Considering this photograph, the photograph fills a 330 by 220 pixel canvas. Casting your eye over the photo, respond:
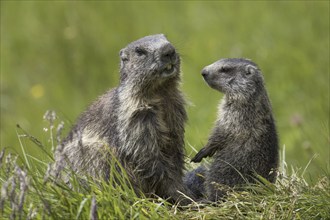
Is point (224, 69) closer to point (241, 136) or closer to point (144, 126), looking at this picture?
point (241, 136)

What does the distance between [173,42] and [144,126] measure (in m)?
5.21

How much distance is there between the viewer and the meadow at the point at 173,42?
12.3 metres

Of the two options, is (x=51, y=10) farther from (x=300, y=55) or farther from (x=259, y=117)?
→ (x=259, y=117)

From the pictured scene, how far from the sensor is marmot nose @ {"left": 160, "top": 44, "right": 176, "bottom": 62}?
7543 millimetres

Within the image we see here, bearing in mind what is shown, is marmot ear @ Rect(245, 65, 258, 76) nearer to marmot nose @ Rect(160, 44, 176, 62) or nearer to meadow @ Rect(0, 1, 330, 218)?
marmot nose @ Rect(160, 44, 176, 62)

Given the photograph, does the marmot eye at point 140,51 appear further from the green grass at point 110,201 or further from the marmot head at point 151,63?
the green grass at point 110,201

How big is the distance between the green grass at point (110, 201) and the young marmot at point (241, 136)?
0.53 meters

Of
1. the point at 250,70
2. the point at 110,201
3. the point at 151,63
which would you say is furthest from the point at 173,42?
the point at 110,201

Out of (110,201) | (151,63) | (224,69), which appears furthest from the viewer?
(224,69)

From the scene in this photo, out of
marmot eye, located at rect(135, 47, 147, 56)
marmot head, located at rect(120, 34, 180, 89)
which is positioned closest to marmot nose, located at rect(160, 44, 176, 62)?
marmot head, located at rect(120, 34, 180, 89)

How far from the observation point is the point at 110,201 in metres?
6.32

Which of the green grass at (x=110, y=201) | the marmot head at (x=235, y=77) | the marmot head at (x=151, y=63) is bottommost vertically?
the green grass at (x=110, y=201)

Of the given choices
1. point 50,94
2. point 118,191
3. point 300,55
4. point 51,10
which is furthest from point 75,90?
point 118,191

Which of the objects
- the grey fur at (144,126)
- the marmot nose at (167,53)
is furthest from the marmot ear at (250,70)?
the marmot nose at (167,53)
